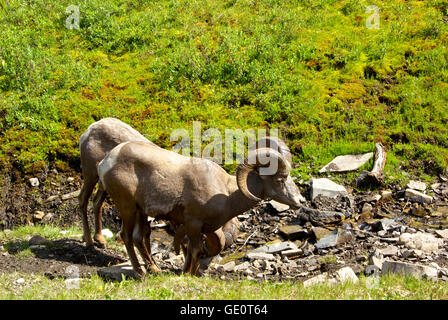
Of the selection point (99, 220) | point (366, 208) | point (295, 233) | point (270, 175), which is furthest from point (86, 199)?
point (366, 208)

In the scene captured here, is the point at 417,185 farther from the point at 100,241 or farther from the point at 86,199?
the point at 86,199

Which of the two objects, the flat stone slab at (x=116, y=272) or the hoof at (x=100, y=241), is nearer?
the flat stone slab at (x=116, y=272)

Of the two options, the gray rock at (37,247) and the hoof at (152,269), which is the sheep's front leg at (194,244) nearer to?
the hoof at (152,269)

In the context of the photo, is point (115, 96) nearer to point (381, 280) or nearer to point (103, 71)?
point (103, 71)

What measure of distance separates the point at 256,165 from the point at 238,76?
9781 mm

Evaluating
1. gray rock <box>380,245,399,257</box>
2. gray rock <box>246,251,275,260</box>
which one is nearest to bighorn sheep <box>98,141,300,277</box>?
gray rock <box>246,251,275,260</box>

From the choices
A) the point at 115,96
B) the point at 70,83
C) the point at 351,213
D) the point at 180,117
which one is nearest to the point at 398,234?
the point at 351,213

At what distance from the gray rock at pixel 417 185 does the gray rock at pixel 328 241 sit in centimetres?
334

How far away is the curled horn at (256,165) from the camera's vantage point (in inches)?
336

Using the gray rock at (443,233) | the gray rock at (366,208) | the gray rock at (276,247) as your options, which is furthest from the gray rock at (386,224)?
the gray rock at (276,247)

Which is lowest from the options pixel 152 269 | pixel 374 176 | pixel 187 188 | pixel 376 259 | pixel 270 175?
pixel 152 269

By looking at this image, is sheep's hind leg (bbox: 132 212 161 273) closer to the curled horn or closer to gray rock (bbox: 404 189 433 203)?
the curled horn

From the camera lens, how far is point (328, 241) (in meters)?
10.9

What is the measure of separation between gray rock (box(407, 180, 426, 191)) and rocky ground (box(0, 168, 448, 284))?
0.03 metres
